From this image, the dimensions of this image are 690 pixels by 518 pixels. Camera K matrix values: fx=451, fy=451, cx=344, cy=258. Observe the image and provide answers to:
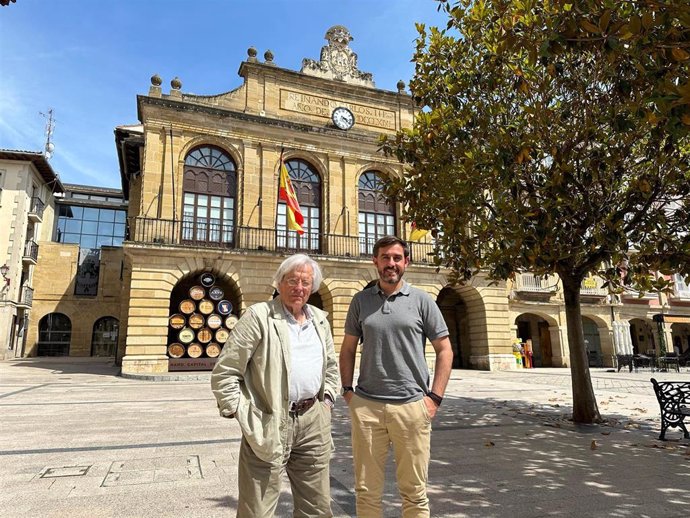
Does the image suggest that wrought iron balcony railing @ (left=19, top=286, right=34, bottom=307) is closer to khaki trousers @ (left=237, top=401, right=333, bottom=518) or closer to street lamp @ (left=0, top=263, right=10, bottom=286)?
street lamp @ (left=0, top=263, right=10, bottom=286)

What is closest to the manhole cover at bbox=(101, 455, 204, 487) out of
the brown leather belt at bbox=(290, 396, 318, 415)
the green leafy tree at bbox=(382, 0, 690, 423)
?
the brown leather belt at bbox=(290, 396, 318, 415)

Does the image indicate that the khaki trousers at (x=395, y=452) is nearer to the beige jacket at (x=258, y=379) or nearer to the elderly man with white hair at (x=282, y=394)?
the elderly man with white hair at (x=282, y=394)

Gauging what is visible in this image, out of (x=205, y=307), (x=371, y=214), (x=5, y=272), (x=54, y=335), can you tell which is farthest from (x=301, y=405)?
(x=54, y=335)

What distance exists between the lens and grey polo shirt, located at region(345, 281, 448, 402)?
2.55 metres

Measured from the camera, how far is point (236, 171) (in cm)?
1867

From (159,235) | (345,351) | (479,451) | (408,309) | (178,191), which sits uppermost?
(178,191)

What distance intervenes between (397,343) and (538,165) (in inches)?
208

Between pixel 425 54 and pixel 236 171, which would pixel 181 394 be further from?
pixel 236 171

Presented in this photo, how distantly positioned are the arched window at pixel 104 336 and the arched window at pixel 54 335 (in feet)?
5.37

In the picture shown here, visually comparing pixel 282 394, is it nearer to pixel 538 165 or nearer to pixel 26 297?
pixel 538 165

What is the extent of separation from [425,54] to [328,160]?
1312 cm

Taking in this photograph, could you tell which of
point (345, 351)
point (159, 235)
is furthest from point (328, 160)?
point (345, 351)

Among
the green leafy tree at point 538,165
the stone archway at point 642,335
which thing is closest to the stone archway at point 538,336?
the stone archway at point 642,335

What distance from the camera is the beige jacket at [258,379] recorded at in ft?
6.88
